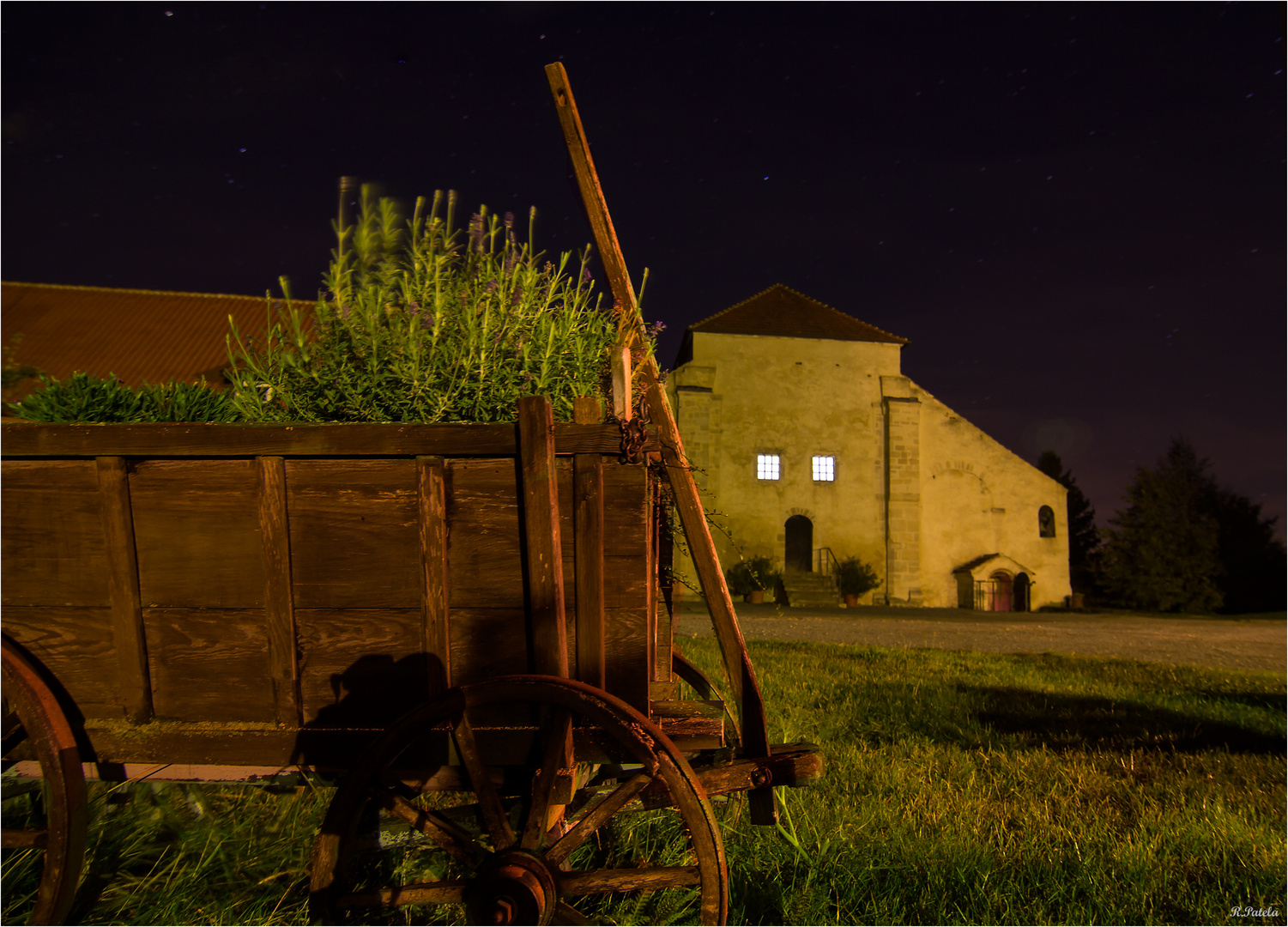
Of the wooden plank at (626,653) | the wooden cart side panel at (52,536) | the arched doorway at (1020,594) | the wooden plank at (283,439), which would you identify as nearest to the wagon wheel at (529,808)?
the wooden plank at (626,653)

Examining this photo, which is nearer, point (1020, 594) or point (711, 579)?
point (711, 579)

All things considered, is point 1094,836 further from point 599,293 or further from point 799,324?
point 799,324

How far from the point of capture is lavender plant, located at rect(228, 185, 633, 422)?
6.70 ft

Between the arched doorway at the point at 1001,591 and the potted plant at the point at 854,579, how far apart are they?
12.1ft

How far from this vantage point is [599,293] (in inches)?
97.3

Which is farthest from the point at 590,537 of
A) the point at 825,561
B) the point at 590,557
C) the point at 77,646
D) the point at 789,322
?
the point at 789,322

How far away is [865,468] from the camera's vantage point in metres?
22.8

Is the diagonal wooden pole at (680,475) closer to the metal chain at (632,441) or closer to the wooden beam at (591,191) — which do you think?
the wooden beam at (591,191)

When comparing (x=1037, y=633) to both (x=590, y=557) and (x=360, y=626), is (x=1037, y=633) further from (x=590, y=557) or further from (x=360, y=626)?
(x=360, y=626)

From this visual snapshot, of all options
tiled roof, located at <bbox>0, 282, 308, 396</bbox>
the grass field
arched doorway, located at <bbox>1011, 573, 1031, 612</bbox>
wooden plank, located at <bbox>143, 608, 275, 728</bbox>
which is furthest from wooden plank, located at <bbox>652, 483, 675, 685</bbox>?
arched doorway, located at <bbox>1011, 573, 1031, 612</bbox>

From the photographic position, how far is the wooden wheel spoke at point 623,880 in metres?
1.69

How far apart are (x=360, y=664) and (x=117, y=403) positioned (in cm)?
106

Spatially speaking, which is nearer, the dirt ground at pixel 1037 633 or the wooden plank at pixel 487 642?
the wooden plank at pixel 487 642

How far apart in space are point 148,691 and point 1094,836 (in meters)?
3.23
